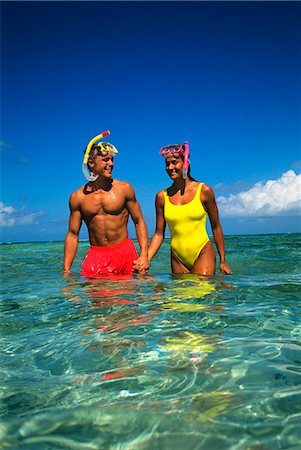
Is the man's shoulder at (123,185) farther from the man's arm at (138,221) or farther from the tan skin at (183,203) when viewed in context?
the tan skin at (183,203)

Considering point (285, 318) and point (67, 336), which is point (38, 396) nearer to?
point (67, 336)

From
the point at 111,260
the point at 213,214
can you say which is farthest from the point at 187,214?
the point at 111,260

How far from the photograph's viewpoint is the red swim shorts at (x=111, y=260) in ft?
20.4

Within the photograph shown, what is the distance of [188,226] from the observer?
5750mm

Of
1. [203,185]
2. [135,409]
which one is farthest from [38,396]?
[203,185]

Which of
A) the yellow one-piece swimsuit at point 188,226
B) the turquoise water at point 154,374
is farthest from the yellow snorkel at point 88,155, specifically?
the turquoise water at point 154,374

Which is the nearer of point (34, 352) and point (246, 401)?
point (246, 401)

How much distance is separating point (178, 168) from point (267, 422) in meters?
4.37

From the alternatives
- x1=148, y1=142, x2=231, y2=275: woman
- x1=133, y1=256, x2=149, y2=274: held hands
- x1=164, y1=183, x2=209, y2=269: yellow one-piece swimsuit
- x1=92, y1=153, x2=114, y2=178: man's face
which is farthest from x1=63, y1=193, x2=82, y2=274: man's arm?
x1=164, y1=183, x2=209, y2=269: yellow one-piece swimsuit

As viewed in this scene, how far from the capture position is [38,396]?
2.02 m

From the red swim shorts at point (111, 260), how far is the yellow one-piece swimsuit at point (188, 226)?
0.83 metres

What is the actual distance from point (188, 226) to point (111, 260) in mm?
1401

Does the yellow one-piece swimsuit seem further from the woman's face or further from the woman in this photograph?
the woman's face

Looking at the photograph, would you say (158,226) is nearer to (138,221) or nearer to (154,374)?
(138,221)
